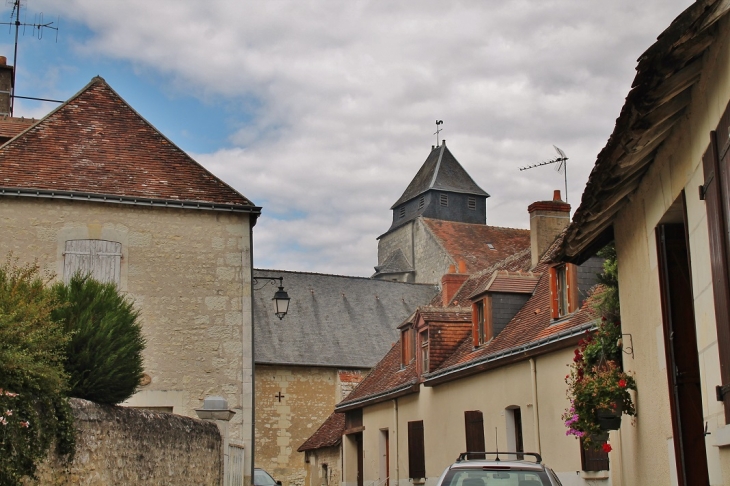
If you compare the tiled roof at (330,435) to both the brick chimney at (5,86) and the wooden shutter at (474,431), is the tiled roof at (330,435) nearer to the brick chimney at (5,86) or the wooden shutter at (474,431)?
the wooden shutter at (474,431)

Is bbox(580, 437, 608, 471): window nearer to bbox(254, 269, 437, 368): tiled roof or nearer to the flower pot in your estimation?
the flower pot

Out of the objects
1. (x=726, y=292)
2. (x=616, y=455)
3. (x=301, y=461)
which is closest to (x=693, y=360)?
(x=726, y=292)

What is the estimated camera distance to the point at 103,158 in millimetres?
15367

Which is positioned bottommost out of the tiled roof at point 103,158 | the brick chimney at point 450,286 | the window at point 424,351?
the window at point 424,351

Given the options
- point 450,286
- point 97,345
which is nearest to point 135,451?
point 97,345

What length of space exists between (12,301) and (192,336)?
645 centimetres

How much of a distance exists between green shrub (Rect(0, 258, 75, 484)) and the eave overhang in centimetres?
479

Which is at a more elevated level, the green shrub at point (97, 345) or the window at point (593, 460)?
the green shrub at point (97, 345)

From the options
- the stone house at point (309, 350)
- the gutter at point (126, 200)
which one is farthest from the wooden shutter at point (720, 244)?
the stone house at point (309, 350)

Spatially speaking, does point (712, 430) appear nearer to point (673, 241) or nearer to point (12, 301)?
point (673, 241)

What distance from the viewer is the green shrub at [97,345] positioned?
10.1 metres

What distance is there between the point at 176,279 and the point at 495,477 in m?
8.44

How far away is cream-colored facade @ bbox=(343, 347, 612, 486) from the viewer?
42.5 feet

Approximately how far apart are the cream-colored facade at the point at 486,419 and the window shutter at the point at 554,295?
0.90 metres
